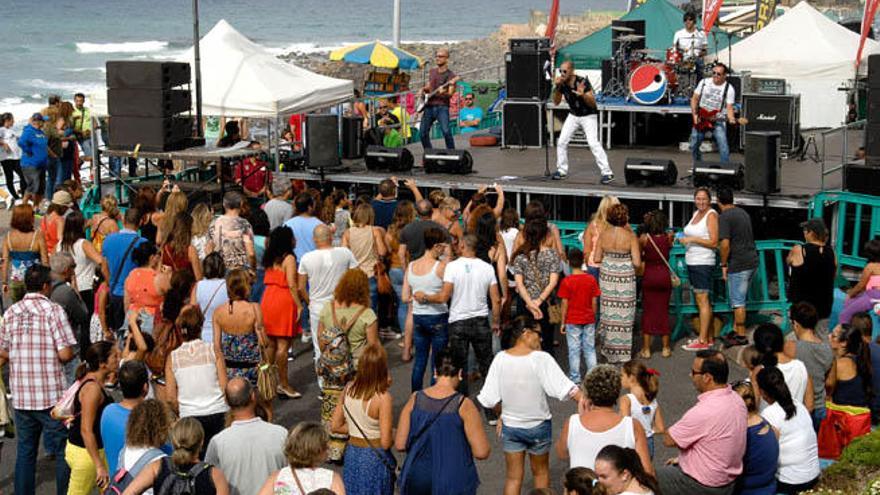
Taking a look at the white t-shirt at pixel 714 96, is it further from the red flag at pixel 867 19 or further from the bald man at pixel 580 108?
the red flag at pixel 867 19

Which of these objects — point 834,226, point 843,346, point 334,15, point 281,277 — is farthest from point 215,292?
point 334,15

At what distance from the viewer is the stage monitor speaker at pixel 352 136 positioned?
18219 mm

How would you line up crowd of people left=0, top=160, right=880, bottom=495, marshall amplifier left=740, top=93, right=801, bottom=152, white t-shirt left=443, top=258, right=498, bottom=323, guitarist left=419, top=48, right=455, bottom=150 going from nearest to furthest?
crowd of people left=0, top=160, right=880, bottom=495
white t-shirt left=443, top=258, right=498, bottom=323
guitarist left=419, top=48, right=455, bottom=150
marshall amplifier left=740, top=93, right=801, bottom=152

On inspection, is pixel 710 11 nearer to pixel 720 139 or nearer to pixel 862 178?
pixel 720 139

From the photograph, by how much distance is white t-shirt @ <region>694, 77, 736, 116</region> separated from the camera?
16094mm

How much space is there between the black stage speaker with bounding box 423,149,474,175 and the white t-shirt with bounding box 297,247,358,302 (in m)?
6.01

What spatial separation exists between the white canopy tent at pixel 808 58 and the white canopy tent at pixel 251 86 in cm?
649

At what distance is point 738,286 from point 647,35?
1378 centimetres

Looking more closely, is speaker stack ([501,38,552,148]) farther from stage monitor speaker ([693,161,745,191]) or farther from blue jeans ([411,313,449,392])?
blue jeans ([411,313,449,392])

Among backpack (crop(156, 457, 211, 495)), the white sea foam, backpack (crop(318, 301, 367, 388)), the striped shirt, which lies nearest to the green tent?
backpack (crop(318, 301, 367, 388))

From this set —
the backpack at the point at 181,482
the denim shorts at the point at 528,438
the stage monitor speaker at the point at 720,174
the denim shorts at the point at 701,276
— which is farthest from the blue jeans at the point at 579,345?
the stage monitor speaker at the point at 720,174

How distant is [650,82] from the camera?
743 inches

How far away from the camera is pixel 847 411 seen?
9.02 meters

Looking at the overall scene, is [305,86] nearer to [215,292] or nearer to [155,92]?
[155,92]
